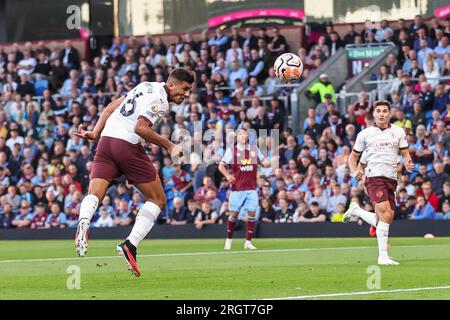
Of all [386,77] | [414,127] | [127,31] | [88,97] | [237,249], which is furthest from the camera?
[127,31]

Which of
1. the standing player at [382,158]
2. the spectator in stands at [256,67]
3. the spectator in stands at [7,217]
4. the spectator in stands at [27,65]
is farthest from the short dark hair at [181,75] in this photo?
the spectator in stands at [27,65]

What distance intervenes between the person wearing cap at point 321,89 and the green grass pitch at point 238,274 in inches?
358

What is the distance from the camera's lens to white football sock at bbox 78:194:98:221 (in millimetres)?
13086

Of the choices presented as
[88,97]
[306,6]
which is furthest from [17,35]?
[306,6]

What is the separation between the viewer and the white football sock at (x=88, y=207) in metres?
13.1

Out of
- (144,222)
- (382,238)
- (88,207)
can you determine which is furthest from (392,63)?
(88,207)

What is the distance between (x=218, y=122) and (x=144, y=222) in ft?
57.3

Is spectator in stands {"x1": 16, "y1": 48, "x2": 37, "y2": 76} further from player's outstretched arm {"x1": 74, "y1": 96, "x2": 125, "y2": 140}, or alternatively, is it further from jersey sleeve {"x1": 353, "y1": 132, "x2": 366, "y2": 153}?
player's outstretched arm {"x1": 74, "y1": 96, "x2": 125, "y2": 140}

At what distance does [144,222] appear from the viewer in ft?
44.8

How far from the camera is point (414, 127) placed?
28.4 meters

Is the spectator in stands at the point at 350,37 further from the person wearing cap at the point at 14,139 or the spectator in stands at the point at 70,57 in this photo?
the person wearing cap at the point at 14,139

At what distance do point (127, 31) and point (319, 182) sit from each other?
13.0 m

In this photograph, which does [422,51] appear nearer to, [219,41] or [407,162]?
[219,41]

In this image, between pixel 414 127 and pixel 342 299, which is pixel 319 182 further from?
pixel 342 299
